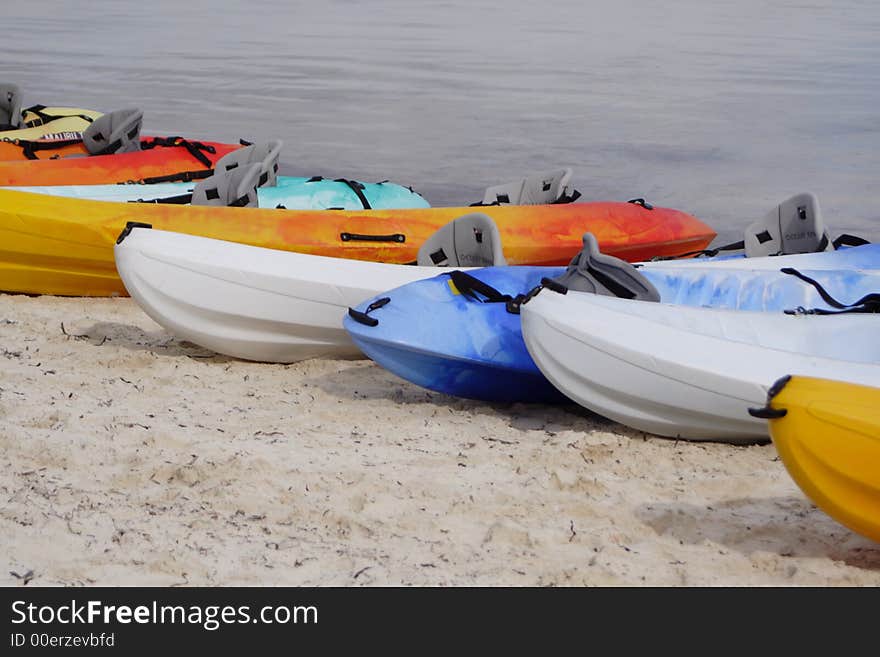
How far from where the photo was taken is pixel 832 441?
9.45 feet

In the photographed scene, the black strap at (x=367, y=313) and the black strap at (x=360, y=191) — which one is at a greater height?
the black strap at (x=367, y=313)

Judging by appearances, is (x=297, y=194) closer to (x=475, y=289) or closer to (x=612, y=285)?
(x=475, y=289)

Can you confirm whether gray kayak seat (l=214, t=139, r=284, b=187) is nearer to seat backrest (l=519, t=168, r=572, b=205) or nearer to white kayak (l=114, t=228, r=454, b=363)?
seat backrest (l=519, t=168, r=572, b=205)

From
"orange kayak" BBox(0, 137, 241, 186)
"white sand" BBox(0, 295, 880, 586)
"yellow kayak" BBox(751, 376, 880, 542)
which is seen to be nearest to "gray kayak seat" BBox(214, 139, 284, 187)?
"orange kayak" BBox(0, 137, 241, 186)

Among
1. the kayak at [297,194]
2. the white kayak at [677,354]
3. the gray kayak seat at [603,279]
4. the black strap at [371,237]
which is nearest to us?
the white kayak at [677,354]

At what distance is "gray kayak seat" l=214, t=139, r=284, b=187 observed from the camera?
22.4 feet

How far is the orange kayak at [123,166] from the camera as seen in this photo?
7.05 m

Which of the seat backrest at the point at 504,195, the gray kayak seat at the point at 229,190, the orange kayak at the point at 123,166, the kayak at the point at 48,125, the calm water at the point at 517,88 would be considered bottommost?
the calm water at the point at 517,88

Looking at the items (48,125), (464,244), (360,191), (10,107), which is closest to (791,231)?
(464,244)

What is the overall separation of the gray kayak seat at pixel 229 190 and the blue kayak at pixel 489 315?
2010 mm

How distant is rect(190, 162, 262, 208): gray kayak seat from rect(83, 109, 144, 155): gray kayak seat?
5.24 feet

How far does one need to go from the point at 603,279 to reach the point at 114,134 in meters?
A: 4.30

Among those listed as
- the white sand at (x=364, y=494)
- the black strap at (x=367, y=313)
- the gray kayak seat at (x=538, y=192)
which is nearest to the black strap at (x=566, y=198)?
the gray kayak seat at (x=538, y=192)

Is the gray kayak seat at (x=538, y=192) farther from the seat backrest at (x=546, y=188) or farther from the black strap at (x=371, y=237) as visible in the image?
the black strap at (x=371, y=237)
